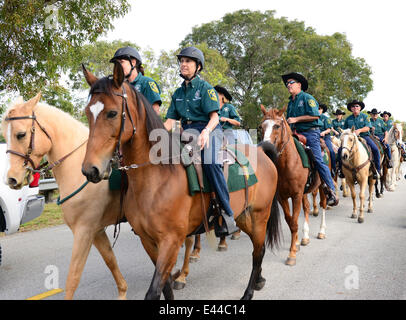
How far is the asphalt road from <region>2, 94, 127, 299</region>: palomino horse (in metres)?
1.05

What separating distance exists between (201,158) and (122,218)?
1.28 m

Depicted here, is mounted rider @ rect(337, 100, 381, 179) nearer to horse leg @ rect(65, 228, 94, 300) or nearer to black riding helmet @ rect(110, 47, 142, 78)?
black riding helmet @ rect(110, 47, 142, 78)

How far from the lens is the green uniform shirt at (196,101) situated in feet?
12.5

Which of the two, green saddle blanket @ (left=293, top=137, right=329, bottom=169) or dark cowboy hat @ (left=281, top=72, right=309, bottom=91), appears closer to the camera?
green saddle blanket @ (left=293, top=137, right=329, bottom=169)

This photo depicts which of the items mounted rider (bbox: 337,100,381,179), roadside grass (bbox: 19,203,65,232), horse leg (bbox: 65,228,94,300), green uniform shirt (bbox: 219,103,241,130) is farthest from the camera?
mounted rider (bbox: 337,100,381,179)

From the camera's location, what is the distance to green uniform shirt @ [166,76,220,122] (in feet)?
12.5

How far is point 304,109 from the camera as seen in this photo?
21.6ft

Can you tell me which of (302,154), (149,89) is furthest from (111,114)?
(302,154)

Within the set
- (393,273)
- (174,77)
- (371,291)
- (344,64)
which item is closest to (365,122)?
(393,273)

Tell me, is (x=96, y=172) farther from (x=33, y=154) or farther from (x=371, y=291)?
(x=371, y=291)

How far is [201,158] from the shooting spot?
11.8ft

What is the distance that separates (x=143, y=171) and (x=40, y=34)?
656cm

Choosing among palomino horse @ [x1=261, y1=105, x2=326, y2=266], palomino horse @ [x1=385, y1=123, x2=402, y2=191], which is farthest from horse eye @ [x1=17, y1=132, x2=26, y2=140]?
palomino horse @ [x1=385, y1=123, x2=402, y2=191]

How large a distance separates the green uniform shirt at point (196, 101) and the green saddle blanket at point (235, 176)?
699mm
